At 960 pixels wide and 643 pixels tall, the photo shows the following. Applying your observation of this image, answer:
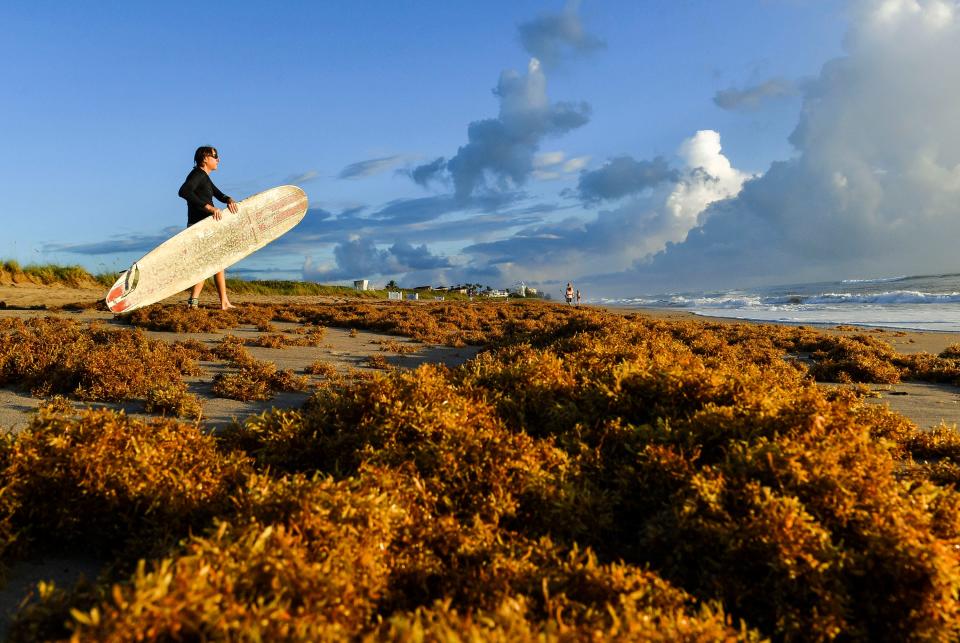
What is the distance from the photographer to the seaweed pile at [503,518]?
178cm

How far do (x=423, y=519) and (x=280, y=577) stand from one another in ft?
2.46

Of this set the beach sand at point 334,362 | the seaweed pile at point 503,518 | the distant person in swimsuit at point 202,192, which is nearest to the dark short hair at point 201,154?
the distant person in swimsuit at point 202,192

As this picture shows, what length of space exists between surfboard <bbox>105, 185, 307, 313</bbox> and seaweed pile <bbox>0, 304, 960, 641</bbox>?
8394 mm

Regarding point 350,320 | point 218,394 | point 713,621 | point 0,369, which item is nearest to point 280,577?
point 713,621

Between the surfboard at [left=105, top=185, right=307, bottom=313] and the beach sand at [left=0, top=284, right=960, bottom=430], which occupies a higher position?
the surfboard at [left=105, top=185, right=307, bottom=313]

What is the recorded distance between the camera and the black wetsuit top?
10789 mm

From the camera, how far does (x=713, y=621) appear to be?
6.02 ft

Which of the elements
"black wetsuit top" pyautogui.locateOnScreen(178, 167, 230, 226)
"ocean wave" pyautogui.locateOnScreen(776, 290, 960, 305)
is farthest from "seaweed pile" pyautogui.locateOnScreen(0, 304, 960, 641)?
"ocean wave" pyautogui.locateOnScreen(776, 290, 960, 305)

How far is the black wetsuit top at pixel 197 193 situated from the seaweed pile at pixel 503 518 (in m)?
8.79

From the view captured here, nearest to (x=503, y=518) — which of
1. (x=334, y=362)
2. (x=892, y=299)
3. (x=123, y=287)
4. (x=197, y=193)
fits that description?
(x=334, y=362)

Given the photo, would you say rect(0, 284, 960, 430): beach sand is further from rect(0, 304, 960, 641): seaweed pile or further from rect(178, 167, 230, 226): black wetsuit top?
rect(178, 167, 230, 226): black wetsuit top

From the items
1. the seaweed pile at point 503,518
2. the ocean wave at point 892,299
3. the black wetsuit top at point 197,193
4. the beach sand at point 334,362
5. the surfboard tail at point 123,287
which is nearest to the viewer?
the seaweed pile at point 503,518

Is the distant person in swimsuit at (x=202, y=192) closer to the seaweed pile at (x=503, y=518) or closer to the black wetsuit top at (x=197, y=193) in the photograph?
the black wetsuit top at (x=197, y=193)

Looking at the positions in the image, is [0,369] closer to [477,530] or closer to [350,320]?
[477,530]
